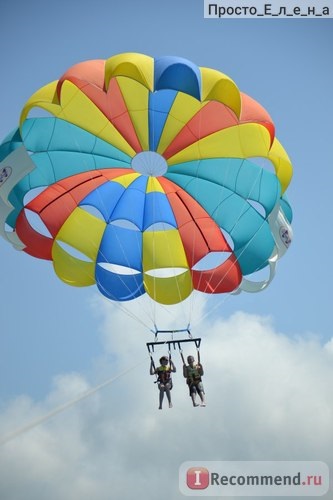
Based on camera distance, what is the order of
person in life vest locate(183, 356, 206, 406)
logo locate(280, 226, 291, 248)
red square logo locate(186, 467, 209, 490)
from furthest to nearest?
logo locate(280, 226, 291, 248)
red square logo locate(186, 467, 209, 490)
person in life vest locate(183, 356, 206, 406)

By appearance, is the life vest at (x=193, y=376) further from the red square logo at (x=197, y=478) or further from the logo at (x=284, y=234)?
the logo at (x=284, y=234)

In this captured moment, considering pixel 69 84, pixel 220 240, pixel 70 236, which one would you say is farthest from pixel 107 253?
pixel 69 84

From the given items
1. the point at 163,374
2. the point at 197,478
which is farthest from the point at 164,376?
the point at 197,478

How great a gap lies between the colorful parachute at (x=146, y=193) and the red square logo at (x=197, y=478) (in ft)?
9.16

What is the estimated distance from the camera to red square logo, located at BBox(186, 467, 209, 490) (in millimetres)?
12805

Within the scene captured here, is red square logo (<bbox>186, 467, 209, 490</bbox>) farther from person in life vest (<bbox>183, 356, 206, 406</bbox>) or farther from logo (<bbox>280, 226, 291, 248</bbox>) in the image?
logo (<bbox>280, 226, 291, 248</bbox>)

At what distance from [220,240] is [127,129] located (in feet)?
7.99

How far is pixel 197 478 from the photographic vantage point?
13016 mm

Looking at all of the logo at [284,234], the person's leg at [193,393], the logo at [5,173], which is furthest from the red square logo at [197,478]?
the logo at [5,173]

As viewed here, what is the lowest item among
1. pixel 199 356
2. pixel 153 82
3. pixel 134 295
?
pixel 199 356

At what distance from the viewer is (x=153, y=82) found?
472 inches

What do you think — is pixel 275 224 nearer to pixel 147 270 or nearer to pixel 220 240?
pixel 220 240

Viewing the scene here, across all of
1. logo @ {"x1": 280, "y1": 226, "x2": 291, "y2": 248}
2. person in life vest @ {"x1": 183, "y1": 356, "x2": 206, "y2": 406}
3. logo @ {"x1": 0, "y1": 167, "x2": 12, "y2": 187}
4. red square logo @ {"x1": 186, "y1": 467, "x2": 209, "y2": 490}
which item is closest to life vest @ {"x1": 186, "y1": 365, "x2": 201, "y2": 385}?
person in life vest @ {"x1": 183, "y1": 356, "x2": 206, "y2": 406}

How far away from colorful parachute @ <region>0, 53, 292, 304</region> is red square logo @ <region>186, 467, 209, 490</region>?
9.16ft
